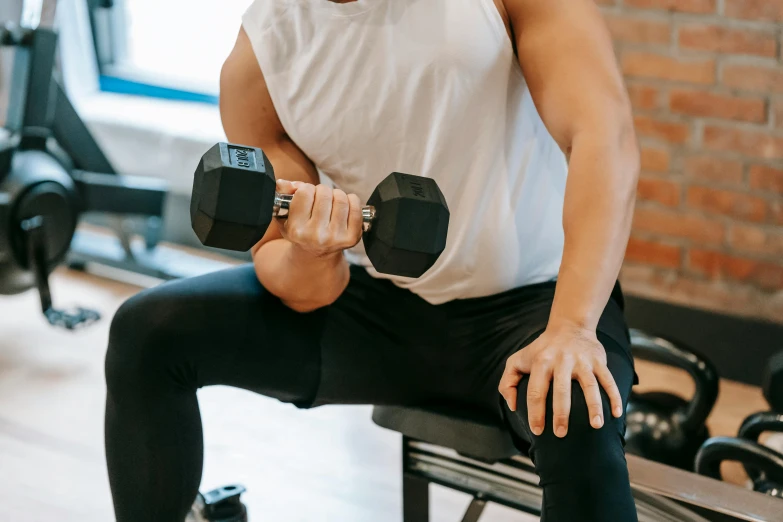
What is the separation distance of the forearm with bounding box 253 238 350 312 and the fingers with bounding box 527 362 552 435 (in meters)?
0.30

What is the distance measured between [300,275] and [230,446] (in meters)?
0.87

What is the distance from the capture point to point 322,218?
2.93 feet

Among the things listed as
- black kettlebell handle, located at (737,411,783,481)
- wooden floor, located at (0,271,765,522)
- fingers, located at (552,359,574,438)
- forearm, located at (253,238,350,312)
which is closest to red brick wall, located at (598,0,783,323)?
wooden floor, located at (0,271,765,522)

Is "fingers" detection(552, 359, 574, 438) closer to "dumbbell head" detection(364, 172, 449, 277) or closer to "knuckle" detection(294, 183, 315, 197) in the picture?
"dumbbell head" detection(364, 172, 449, 277)

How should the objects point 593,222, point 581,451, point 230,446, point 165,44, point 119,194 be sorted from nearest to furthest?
point 581,451 → point 593,222 → point 230,446 → point 119,194 → point 165,44

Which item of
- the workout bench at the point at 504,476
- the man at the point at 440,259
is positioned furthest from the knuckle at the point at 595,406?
the workout bench at the point at 504,476

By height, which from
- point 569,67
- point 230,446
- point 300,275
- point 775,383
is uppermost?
point 569,67

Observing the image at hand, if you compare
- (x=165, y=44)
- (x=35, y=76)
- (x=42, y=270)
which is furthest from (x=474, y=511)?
(x=165, y=44)

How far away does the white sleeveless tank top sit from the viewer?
109cm

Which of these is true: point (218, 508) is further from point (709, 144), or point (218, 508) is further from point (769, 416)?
point (709, 144)

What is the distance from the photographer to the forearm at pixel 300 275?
1089 mm

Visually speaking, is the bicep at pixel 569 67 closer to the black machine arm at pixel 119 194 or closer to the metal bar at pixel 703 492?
the metal bar at pixel 703 492

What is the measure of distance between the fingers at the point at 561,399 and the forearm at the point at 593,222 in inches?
3.1

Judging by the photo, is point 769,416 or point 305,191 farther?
point 769,416
